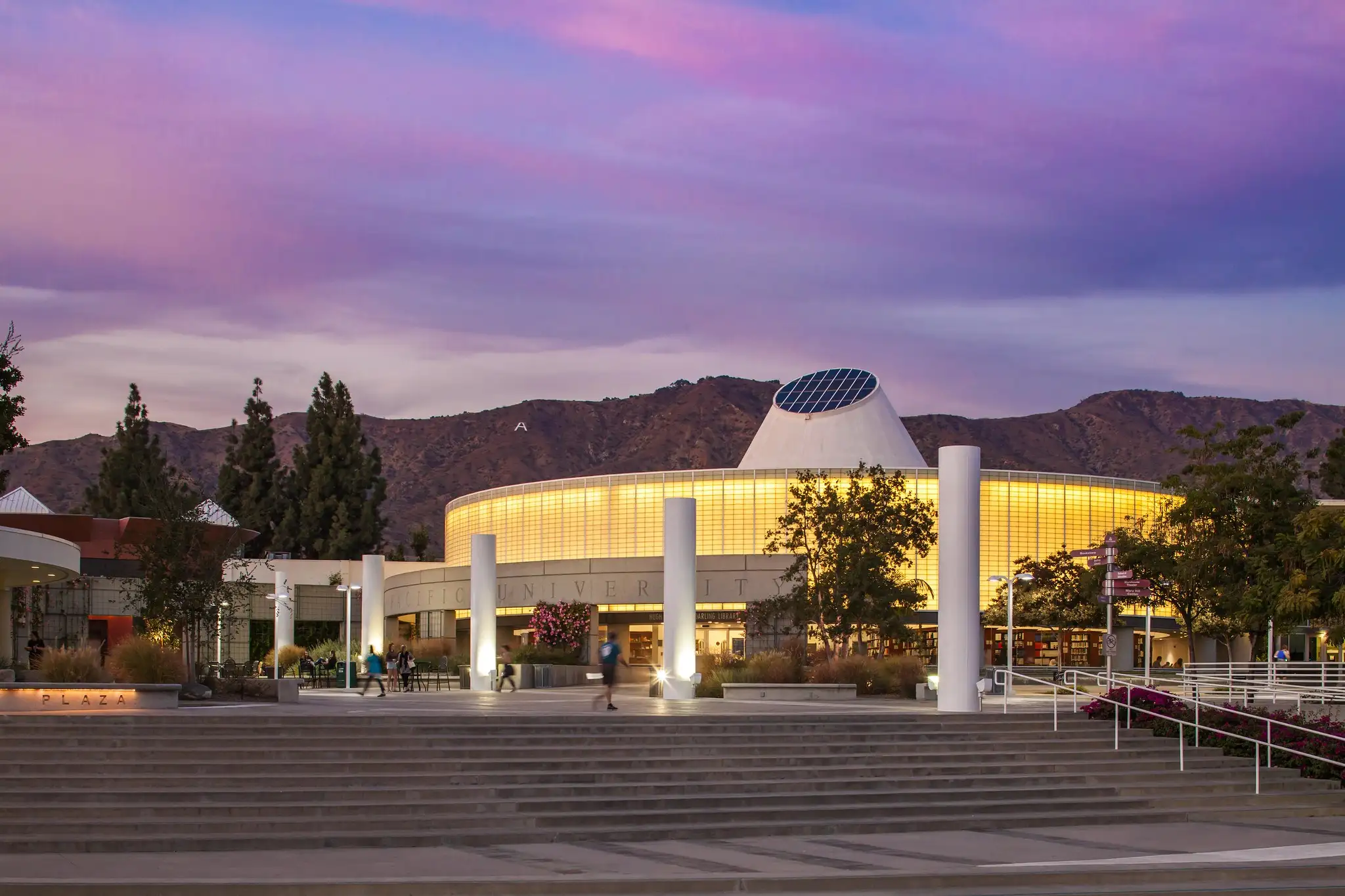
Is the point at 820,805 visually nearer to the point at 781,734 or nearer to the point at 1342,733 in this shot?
the point at 781,734

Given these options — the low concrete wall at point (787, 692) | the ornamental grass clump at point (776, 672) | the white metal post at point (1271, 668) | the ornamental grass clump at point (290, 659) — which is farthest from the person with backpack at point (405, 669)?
the white metal post at point (1271, 668)

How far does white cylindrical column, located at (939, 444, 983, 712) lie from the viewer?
28062 millimetres

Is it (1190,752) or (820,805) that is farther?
(1190,752)

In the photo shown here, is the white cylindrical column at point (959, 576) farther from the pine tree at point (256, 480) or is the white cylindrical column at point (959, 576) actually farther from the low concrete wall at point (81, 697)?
the pine tree at point (256, 480)

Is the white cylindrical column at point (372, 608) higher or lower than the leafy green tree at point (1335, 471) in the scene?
lower

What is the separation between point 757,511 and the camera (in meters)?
70.1

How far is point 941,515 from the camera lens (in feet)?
94.8

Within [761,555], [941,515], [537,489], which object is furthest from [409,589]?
[941,515]

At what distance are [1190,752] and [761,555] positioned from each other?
39.4m

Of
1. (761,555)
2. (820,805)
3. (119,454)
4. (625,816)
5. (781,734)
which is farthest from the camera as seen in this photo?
(119,454)

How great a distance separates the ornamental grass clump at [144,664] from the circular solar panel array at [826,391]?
49.4m

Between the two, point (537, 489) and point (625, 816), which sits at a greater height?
point (537, 489)

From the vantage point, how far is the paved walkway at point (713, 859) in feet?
46.7

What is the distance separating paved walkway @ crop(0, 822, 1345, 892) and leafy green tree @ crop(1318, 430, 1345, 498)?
86138 millimetres
